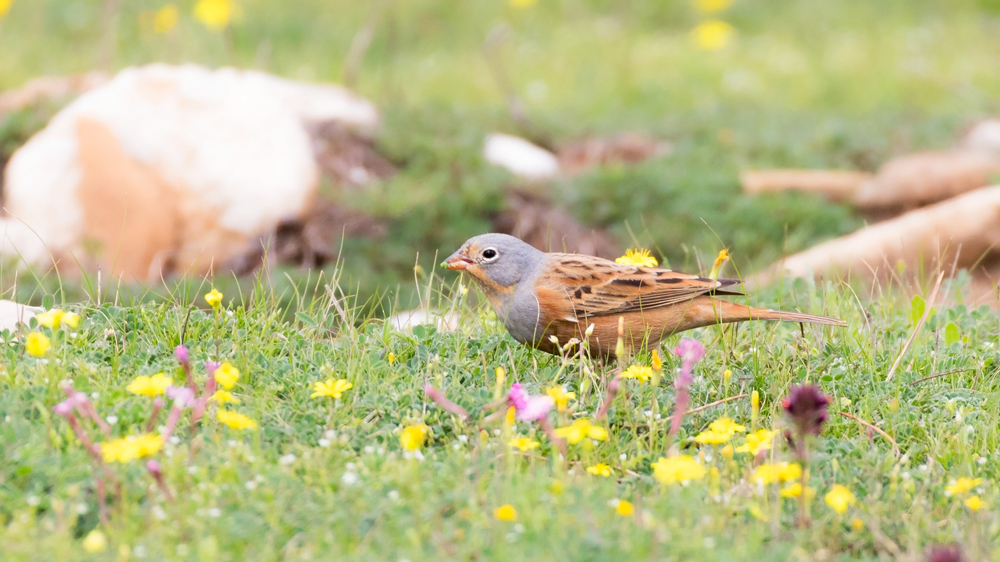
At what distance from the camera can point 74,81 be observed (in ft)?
38.8

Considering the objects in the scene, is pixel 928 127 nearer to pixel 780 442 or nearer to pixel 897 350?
pixel 897 350

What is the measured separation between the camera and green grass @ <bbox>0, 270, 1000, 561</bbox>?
10.2ft

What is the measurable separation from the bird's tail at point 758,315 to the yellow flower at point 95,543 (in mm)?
2947

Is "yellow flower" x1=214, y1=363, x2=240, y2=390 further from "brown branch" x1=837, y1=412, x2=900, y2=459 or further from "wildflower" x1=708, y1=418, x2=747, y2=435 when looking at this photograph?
"brown branch" x1=837, y1=412, x2=900, y2=459

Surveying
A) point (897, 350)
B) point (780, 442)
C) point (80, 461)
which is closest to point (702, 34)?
point (897, 350)

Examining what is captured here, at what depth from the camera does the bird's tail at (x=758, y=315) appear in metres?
4.70

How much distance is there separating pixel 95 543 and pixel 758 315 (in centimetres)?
310

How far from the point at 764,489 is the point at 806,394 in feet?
1.62

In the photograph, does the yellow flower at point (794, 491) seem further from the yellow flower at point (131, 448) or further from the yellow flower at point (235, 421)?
the yellow flower at point (131, 448)

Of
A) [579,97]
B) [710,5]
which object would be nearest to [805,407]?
[579,97]

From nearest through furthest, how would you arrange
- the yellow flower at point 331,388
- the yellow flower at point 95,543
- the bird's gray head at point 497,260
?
the yellow flower at point 95,543 < the yellow flower at point 331,388 < the bird's gray head at point 497,260

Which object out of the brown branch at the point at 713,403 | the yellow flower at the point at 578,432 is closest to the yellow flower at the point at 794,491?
the yellow flower at the point at 578,432

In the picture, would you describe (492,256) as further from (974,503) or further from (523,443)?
(974,503)

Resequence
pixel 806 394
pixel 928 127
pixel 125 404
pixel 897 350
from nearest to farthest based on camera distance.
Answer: pixel 806 394 → pixel 125 404 → pixel 897 350 → pixel 928 127
